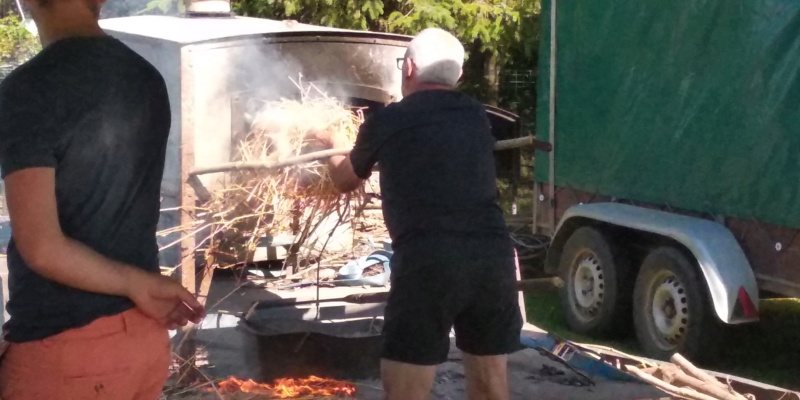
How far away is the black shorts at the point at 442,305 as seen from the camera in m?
3.53

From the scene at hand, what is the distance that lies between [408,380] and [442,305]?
30cm

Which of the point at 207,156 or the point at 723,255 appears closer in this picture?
the point at 207,156

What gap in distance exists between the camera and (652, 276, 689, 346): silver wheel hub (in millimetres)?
6566

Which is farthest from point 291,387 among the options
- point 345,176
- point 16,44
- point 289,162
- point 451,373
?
point 16,44

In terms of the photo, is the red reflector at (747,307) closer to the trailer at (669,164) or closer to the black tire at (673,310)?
the trailer at (669,164)

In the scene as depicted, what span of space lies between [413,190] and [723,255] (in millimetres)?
3237

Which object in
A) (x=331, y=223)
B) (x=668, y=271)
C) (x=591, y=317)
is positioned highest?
(x=331, y=223)

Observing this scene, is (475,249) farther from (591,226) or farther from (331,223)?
(591,226)

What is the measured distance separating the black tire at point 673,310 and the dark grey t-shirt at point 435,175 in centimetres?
314

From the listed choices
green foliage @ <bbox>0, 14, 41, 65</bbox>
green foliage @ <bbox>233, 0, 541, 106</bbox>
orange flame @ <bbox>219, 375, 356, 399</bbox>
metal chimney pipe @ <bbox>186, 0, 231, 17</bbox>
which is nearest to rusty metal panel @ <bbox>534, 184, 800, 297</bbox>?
orange flame @ <bbox>219, 375, 356, 399</bbox>

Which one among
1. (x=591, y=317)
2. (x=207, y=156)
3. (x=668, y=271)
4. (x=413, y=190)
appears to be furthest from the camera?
(x=591, y=317)

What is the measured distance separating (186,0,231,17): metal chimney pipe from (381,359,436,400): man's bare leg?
4273 mm

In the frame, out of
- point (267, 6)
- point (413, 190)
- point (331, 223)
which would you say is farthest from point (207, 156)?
point (267, 6)

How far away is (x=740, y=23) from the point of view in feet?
20.1
